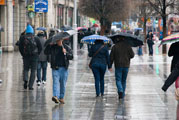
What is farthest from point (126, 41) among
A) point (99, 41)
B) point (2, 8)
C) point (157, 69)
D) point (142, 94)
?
point (2, 8)

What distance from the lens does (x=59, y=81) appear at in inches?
467

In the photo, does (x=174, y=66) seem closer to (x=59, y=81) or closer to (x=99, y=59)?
(x=59, y=81)

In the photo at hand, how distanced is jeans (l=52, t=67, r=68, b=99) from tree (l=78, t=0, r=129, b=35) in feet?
115

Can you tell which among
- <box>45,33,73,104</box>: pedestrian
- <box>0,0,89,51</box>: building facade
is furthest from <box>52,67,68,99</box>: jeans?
<box>0,0,89,51</box>: building facade

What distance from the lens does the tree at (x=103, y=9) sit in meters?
47.9

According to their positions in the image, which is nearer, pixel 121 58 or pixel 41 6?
pixel 121 58

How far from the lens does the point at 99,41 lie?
518 inches

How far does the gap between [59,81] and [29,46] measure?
2858mm

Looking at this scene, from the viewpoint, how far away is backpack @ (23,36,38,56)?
566 inches

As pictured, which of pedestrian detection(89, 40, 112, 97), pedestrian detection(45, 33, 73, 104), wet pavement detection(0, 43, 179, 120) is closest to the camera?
wet pavement detection(0, 43, 179, 120)

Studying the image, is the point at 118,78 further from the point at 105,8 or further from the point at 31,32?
the point at 105,8

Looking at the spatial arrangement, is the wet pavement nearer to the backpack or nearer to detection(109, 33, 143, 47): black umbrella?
the backpack

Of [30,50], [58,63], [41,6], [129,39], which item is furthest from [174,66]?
[41,6]

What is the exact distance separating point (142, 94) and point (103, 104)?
2.14 m
